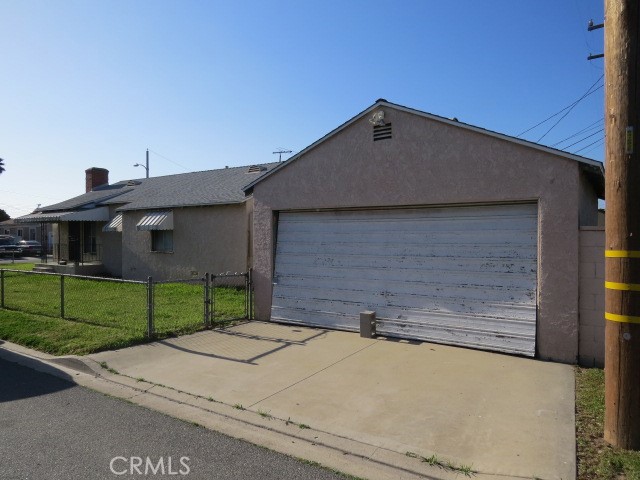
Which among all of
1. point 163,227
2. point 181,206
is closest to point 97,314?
point 163,227

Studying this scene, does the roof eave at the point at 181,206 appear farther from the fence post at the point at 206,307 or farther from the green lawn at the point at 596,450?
the green lawn at the point at 596,450

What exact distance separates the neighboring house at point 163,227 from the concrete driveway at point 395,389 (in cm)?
759

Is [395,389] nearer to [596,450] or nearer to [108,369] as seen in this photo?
[596,450]

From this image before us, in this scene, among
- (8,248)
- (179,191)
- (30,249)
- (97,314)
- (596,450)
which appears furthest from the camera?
(30,249)

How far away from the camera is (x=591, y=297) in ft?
21.0

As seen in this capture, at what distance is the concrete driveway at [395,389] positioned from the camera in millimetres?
3982

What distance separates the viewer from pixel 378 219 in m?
8.59

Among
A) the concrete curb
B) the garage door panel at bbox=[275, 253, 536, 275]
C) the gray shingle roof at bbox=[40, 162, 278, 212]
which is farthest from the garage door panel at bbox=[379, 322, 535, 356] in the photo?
the gray shingle roof at bbox=[40, 162, 278, 212]

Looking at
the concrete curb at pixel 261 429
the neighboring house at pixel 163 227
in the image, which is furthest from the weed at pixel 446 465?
the neighboring house at pixel 163 227

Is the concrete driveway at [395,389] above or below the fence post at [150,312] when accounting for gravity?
below

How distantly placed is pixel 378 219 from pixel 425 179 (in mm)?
A: 1272

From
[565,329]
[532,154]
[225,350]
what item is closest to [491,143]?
[532,154]

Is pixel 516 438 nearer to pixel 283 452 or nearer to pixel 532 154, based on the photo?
pixel 283 452

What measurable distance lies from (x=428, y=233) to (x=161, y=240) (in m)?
12.9
